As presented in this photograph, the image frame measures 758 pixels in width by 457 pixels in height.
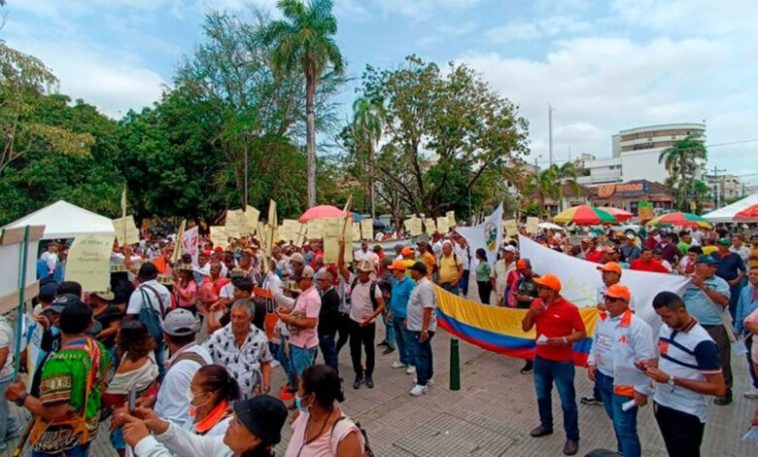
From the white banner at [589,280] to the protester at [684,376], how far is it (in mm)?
2475

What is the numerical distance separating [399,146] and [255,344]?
25.9 meters

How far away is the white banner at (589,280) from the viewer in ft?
19.2

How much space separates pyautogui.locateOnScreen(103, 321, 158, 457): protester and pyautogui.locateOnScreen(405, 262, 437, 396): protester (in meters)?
3.69

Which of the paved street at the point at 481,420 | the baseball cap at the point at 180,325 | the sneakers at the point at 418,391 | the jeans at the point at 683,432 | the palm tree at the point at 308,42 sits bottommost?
the paved street at the point at 481,420

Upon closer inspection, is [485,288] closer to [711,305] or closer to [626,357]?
[711,305]

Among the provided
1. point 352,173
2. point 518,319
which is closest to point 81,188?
point 352,173

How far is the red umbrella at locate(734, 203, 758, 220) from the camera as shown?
1466cm

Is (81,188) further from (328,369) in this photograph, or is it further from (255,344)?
(328,369)

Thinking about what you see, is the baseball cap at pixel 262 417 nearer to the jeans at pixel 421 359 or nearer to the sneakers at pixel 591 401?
the jeans at pixel 421 359

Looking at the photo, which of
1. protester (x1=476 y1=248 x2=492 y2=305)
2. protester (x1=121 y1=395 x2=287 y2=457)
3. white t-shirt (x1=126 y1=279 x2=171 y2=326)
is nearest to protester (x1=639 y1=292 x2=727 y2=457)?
protester (x1=121 y1=395 x2=287 y2=457)

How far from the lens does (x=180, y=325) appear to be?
3.36 m

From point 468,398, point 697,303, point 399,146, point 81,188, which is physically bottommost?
point 468,398

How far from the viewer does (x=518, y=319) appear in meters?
7.30

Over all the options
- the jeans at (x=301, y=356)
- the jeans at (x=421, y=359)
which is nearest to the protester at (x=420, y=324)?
the jeans at (x=421, y=359)
